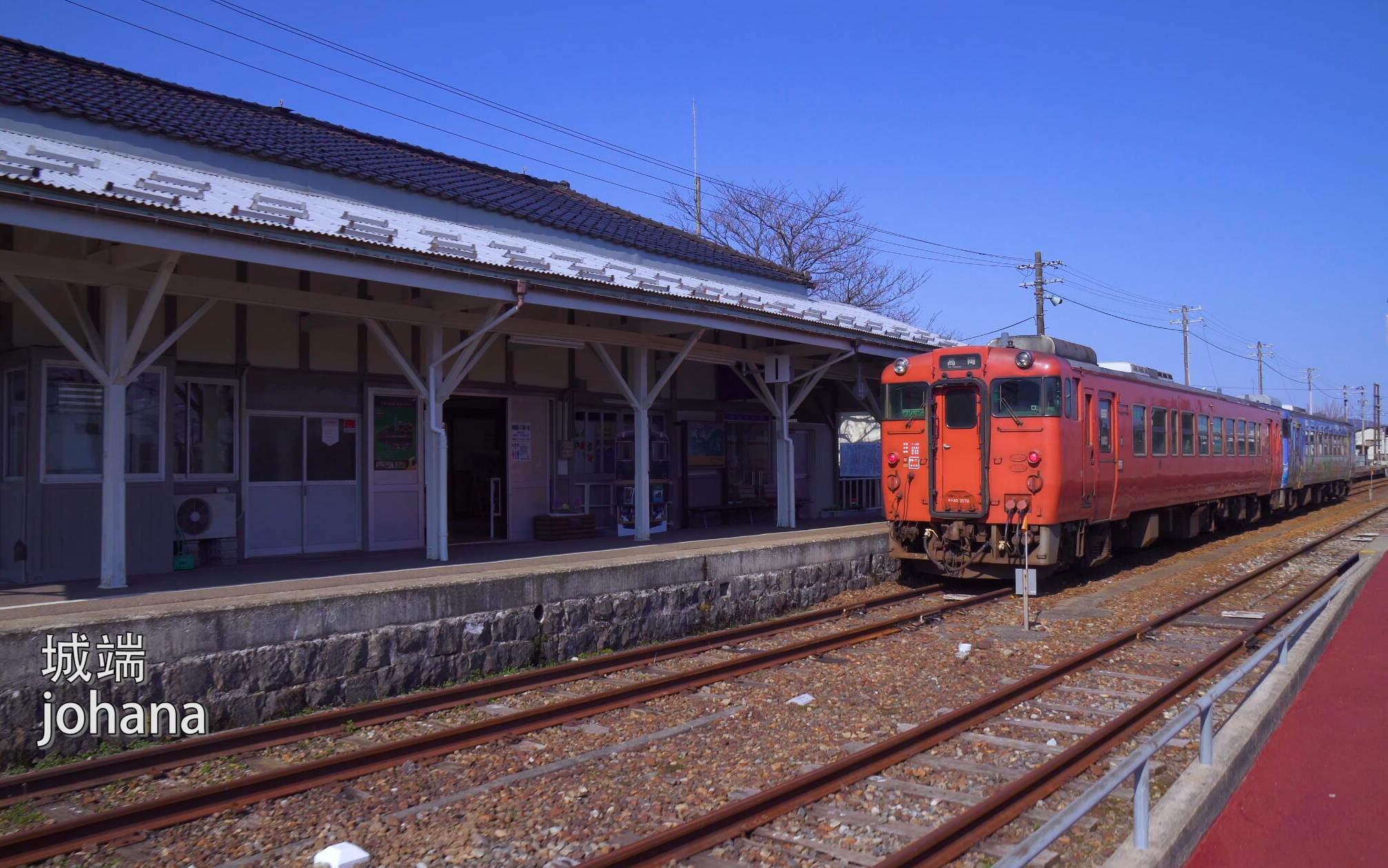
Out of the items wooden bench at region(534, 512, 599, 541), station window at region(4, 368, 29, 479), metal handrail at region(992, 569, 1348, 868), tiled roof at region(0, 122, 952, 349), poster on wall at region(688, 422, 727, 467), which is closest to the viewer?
metal handrail at region(992, 569, 1348, 868)

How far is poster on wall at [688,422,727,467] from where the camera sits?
1688cm

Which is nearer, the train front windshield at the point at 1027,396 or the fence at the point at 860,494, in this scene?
the train front windshield at the point at 1027,396

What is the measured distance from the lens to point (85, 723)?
6336 mm

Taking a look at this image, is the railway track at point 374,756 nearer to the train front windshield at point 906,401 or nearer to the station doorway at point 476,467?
the train front windshield at point 906,401

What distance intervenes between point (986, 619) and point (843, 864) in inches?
281

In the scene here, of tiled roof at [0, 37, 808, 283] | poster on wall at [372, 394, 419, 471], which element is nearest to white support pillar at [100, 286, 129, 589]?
poster on wall at [372, 394, 419, 471]

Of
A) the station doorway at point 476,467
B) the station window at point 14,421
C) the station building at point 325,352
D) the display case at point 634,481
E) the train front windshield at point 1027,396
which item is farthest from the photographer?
the display case at point 634,481

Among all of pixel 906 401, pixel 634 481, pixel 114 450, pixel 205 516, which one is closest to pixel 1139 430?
pixel 906 401

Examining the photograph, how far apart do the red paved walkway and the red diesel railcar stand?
454cm

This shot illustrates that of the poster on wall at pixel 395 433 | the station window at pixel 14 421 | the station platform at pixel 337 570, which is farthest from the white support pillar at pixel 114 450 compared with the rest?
the poster on wall at pixel 395 433

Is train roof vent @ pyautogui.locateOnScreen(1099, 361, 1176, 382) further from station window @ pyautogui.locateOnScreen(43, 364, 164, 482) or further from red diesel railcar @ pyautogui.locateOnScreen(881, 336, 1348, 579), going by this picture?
station window @ pyautogui.locateOnScreen(43, 364, 164, 482)

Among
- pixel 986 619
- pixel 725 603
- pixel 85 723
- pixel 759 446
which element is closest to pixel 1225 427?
pixel 759 446

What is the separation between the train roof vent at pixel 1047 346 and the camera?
42.9 ft

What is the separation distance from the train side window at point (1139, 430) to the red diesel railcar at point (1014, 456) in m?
0.03
